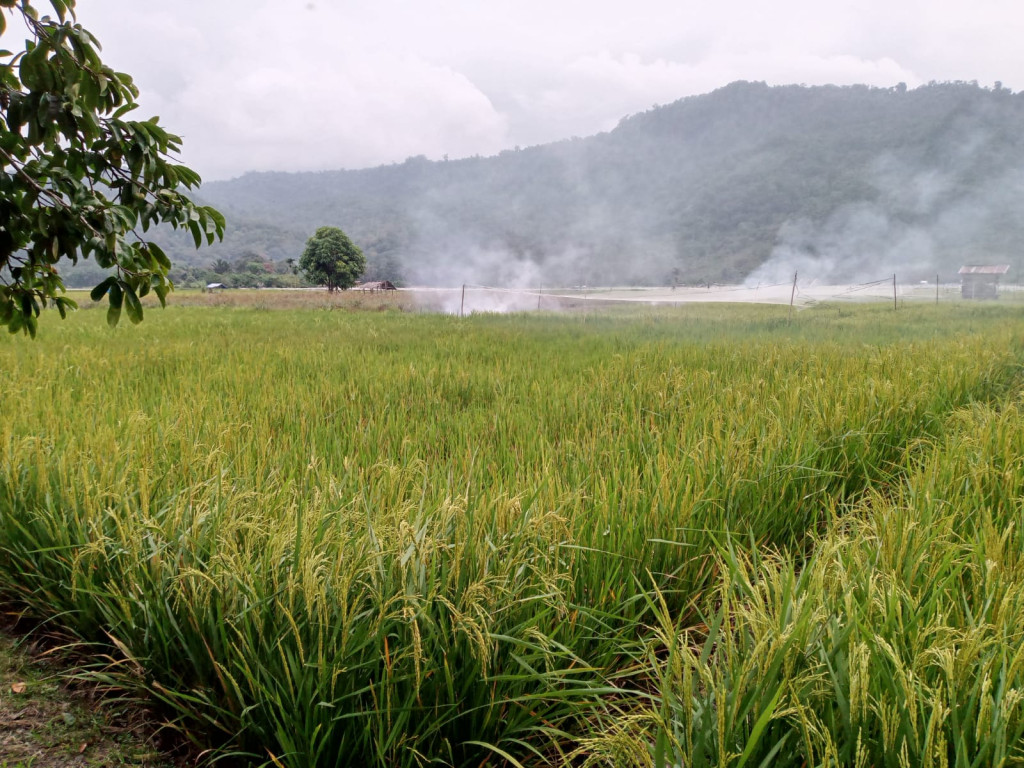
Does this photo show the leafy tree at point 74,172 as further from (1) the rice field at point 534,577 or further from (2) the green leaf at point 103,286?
(1) the rice field at point 534,577

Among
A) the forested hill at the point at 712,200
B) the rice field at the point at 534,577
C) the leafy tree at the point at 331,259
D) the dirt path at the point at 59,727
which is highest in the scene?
the forested hill at the point at 712,200

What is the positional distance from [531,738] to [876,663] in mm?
785

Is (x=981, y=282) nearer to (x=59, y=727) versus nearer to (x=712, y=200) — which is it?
(x=59, y=727)

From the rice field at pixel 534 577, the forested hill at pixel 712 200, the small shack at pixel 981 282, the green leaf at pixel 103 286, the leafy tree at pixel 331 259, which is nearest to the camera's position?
the rice field at pixel 534 577

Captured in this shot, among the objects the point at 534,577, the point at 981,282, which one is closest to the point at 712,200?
the point at 981,282

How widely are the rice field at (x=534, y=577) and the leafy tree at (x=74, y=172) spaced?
2.22ft

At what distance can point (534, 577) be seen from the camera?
1677 mm

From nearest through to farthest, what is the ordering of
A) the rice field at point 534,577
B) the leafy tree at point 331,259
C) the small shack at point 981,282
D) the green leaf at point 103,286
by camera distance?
1. the rice field at point 534,577
2. the green leaf at point 103,286
3. the small shack at point 981,282
4. the leafy tree at point 331,259

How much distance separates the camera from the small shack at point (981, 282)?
1457 inches

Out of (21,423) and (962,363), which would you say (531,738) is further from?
(962,363)

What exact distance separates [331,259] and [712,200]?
7956 cm

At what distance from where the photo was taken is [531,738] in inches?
58.0

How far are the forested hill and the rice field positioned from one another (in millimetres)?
70468

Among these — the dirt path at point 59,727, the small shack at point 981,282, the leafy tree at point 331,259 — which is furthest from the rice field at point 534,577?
the leafy tree at point 331,259
